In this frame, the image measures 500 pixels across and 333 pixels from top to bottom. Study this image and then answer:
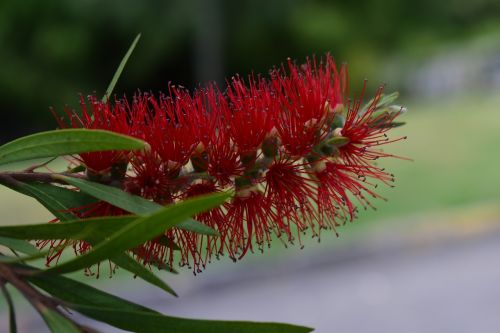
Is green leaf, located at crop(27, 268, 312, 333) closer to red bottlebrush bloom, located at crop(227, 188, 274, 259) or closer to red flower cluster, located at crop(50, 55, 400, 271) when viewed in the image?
red flower cluster, located at crop(50, 55, 400, 271)

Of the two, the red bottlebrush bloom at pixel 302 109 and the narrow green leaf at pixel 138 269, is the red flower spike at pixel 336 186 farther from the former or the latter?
the narrow green leaf at pixel 138 269

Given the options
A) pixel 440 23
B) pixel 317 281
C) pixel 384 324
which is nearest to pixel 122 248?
pixel 384 324

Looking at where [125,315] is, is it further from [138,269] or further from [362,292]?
[362,292]

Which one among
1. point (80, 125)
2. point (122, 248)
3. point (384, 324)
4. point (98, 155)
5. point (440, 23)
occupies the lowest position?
point (122, 248)

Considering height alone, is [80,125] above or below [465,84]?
below

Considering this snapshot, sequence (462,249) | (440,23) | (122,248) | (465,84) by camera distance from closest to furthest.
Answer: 1. (122,248)
2. (462,249)
3. (440,23)
4. (465,84)

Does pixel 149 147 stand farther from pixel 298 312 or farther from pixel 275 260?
pixel 275 260

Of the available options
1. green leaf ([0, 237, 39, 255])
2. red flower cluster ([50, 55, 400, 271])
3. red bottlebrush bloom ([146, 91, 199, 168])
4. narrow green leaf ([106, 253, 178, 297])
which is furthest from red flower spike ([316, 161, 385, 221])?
green leaf ([0, 237, 39, 255])
